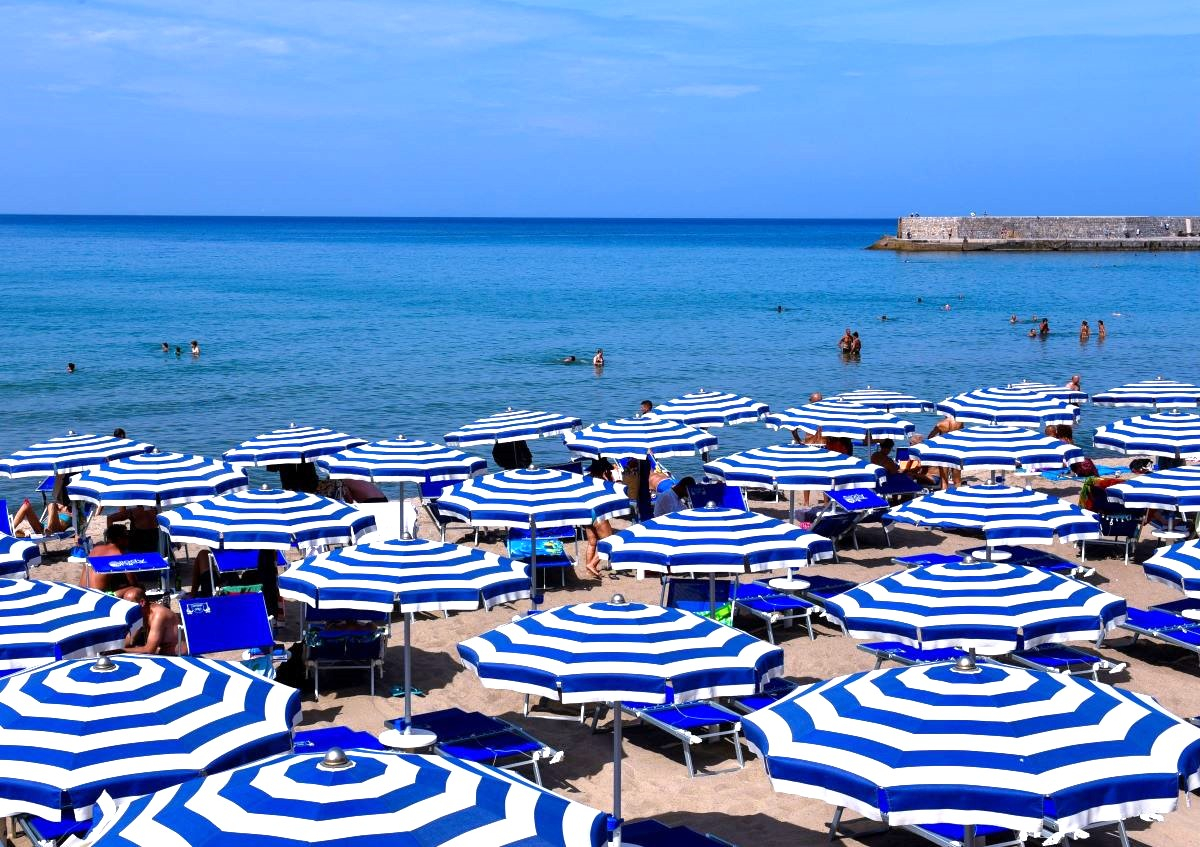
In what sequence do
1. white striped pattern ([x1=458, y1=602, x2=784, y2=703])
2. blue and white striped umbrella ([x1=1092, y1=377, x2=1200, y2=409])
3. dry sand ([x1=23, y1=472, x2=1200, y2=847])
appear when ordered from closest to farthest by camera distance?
white striped pattern ([x1=458, y1=602, x2=784, y2=703]), dry sand ([x1=23, y1=472, x2=1200, y2=847]), blue and white striped umbrella ([x1=1092, y1=377, x2=1200, y2=409])

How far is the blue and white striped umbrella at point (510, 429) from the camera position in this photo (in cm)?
1914

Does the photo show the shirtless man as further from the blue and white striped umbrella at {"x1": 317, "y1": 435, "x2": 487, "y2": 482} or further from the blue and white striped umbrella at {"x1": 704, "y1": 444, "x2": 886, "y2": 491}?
the blue and white striped umbrella at {"x1": 704, "y1": 444, "x2": 886, "y2": 491}

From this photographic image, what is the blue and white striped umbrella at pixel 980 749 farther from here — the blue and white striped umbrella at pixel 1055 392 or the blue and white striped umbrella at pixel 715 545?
the blue and white striped umbrella at pixel 1055 392

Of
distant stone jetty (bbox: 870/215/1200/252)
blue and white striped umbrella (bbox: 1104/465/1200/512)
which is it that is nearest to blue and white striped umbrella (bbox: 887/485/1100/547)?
blue and white striped umbrella (bbox: 1104/465/1200/512)

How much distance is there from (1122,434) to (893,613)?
9.95m

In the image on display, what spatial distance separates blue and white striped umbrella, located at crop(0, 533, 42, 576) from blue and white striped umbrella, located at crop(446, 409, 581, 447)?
7823mm

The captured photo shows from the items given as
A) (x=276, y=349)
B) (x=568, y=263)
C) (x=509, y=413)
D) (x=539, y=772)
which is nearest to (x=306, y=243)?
(x=568, y=263)

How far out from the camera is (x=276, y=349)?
168ft

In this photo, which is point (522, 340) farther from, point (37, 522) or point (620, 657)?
point (620, 657)

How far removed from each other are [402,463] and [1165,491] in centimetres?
854

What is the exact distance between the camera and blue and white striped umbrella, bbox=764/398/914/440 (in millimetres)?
19203

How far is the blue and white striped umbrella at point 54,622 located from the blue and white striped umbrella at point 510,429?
9.66 metres

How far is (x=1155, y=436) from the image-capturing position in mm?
17469

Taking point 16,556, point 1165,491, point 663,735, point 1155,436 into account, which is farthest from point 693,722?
point 1155,436
